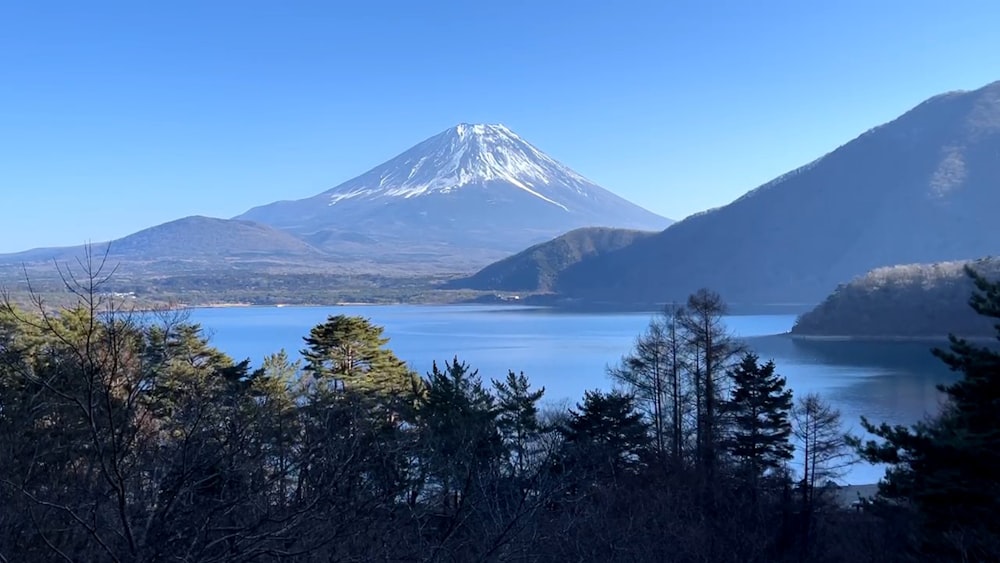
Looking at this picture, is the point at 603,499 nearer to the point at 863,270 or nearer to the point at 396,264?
the point at 863,270

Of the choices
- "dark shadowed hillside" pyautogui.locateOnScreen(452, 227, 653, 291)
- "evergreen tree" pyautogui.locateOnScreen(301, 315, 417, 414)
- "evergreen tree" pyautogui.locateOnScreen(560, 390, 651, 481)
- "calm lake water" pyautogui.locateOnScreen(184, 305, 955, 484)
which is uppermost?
"dark shadowed hillside" pyautogui.locateOnScreen(452, 227, 653, 291)

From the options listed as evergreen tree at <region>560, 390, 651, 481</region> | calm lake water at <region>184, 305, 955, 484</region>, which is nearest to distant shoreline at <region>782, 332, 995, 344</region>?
calm lake water at <region>184, 305, 955, 484</region>

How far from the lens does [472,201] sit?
150875 millimetres

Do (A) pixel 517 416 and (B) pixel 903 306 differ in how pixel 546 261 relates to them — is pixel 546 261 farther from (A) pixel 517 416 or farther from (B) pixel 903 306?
(A) pixel 517 416

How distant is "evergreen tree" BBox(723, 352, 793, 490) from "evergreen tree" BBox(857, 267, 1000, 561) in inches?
148

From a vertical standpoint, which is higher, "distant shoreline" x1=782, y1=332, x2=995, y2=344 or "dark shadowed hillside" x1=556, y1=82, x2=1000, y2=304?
"dark shadowed hillside" x1=556, y1=82, x2=1000, y2=304

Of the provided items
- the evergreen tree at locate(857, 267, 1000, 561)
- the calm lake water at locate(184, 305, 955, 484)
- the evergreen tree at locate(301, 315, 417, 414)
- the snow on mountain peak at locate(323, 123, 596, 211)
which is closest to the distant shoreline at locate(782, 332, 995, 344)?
the calm lake water at locate(184, 305, 955, 484)

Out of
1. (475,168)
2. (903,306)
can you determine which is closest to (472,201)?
(475,168)

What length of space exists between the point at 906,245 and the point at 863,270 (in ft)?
14.1

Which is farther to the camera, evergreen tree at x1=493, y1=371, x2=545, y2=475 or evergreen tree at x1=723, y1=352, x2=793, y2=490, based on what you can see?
evergreen tree at x1=493, y1=371, x2=545, y2=475

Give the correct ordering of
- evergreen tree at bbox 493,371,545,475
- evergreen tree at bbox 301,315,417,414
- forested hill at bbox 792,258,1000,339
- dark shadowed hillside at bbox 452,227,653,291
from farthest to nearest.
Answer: dark shadowed hillside at bbox 452,227,653,291
forested hill at bbox 792,258,1000,339
evergreen tree at bbox 301,315,417,414
evergreen tree at bbox 493,371,545,475

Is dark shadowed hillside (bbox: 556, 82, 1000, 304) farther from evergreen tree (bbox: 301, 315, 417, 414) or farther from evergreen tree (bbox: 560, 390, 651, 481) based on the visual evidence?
evergreen tree (bbox: 560, 390, 651, 481)

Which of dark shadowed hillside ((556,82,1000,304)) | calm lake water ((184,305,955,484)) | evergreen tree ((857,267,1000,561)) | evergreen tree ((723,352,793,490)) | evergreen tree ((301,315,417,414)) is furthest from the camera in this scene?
dark shadowed hillside ((556,82,1000,304))

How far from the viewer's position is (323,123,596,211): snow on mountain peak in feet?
482
